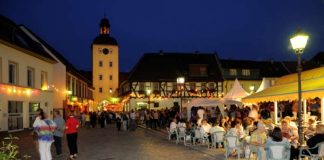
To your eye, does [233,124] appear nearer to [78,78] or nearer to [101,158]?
[101,158]

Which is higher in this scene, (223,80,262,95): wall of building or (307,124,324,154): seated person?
(223,80,262,95): wall of building

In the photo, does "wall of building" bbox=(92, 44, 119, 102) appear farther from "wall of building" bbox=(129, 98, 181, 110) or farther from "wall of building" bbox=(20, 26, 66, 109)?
"wall of building" bbox=(20, 26, 66, 109)

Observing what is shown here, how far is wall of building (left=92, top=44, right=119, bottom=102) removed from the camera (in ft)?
254

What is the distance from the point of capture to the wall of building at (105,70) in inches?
3050

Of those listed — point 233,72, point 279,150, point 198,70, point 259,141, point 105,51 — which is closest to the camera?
point 279,150

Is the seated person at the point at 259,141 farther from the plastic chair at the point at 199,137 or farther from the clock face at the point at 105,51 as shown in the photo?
the clock face at the point at 105,51

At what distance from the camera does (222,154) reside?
1444cm

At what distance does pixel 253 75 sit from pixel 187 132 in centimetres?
4702

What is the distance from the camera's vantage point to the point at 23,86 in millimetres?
29156

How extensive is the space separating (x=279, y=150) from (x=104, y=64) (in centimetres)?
7003

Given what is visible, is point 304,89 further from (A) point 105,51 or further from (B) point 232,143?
(A) point 105,51

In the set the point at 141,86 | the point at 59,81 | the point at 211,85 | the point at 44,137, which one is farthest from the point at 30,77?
the point at 211,85

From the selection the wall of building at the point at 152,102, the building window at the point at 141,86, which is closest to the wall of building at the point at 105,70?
the building window at the point at 141,86

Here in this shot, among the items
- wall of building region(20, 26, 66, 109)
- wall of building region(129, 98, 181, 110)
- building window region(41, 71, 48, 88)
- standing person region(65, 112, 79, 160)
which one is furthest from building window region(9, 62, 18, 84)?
wall of building region(129, 98, 181, 110)
